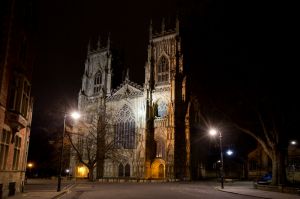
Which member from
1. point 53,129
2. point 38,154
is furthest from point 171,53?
point 38,154

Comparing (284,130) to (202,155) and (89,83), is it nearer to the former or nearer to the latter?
(202,155)

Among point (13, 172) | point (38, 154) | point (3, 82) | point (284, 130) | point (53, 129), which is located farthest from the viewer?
point (38, 154)

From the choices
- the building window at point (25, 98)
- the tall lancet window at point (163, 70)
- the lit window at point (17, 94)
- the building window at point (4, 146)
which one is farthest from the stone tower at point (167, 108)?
the building window at point (4, 146)

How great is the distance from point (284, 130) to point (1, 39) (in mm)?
20757

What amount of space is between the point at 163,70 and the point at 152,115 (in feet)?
32.4

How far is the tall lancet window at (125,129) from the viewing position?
54.7 meters

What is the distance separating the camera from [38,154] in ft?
203

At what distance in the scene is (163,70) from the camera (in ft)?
189

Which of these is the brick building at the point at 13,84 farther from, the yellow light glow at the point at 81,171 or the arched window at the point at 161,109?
the yellow light glow at the point at 81,171

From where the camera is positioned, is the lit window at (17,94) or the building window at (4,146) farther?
the lit window at (17,94)

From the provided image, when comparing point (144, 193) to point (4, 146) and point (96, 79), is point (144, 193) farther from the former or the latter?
point (96, 79)

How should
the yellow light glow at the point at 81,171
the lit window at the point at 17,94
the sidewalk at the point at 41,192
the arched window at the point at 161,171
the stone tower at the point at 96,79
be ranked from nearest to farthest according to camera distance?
the lit window at the point at 17,94 → the sidewalk at the point at 41,192 → the arched window at the point at 161,171 → the yellow light glow at the point at 81,171 → the stone tower at the point at 96,79

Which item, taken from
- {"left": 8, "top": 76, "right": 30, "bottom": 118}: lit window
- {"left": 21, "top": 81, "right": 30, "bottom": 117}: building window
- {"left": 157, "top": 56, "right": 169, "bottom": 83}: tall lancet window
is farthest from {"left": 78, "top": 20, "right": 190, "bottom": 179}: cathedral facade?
{"left": 8, "top": 76, "right": 30, "bottom": 118}: lit window

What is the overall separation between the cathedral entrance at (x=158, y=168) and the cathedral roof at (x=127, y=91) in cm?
1250
